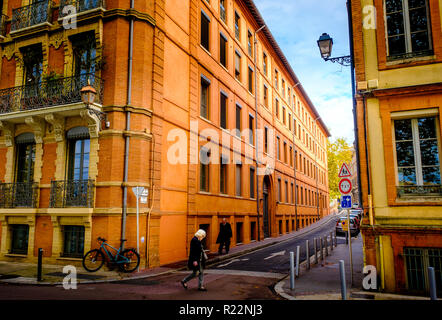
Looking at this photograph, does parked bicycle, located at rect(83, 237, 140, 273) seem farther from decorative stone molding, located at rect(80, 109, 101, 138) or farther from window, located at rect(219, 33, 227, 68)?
window, located at rect(219, 33, 227, 68)

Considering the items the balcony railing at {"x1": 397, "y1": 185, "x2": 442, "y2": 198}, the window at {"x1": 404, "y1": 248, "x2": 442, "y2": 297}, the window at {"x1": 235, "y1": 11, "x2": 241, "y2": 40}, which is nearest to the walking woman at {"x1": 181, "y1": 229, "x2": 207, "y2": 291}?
the window at {"x1": 404, "y1": 248, "x2": 442, "y2": 297}

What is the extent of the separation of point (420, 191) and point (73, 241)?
11.8 m

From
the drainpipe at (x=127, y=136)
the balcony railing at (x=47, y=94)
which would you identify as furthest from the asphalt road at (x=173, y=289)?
the balcony railing at (x=47, y=94)

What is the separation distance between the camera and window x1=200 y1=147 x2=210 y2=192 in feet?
58.9

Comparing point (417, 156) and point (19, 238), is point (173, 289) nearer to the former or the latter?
point (417, 156)

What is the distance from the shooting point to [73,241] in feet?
43.6

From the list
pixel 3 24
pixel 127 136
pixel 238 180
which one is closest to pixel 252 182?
pixel 238 180

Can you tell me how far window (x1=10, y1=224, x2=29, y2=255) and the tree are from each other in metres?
59.7

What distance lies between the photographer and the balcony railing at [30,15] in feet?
50.1

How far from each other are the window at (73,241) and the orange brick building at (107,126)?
0.14 feet

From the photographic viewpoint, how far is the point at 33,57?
1584 cm
